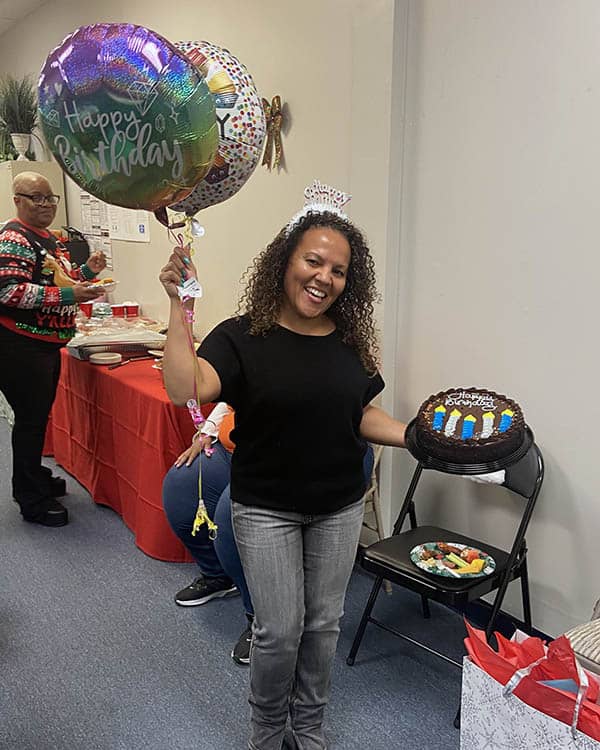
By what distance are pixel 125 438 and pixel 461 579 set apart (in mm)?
1686

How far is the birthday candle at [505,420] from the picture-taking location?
1792 millimetres

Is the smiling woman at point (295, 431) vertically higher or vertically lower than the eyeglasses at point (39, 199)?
lower

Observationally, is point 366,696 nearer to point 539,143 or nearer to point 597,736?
point 597,736

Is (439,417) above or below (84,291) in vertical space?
below

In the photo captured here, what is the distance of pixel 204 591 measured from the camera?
259 cm

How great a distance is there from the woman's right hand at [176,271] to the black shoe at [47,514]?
7.06ft

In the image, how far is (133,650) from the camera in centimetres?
230

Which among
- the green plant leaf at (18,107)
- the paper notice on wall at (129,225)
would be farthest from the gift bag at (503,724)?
the green plant leaf at (18,107)

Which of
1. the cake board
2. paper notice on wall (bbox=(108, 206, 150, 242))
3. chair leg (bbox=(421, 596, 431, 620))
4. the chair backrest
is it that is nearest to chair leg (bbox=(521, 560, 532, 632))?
the chair backrest

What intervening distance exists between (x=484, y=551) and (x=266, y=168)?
1.94 meters

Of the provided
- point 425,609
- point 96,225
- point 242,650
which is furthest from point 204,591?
point 96,225

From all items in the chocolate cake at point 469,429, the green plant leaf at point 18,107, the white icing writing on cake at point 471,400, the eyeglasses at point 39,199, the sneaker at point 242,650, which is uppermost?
the green plant leaf at point 18,107

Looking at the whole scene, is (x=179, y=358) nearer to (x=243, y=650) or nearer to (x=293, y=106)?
(x=243, y=650)

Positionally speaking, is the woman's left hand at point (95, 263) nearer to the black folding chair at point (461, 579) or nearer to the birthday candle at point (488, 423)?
the black folding chair at point (461, 579)
